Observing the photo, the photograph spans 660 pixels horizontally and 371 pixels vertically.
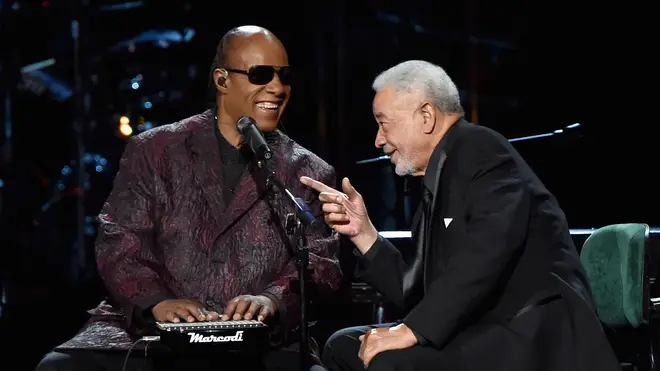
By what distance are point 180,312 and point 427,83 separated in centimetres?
124

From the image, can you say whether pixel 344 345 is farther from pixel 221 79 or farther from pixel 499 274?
pixel 221 79

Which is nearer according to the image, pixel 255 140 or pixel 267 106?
pixel 255 140

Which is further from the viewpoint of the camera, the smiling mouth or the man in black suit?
the smiling mouth

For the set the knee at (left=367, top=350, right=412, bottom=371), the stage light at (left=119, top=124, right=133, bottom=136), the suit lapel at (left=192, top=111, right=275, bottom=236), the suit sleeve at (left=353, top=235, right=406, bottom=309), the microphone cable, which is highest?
the suit lapel at (left=192, top=111, right=275, bottom=236)

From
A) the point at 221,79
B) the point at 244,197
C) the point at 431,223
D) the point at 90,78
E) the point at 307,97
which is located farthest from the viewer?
the point at 90,78

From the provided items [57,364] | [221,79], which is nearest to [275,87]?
[221,79]

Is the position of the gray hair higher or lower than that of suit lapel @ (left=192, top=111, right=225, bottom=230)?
higher

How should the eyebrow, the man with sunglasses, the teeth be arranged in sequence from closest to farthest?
the eyebrow
the man with sunglasses
the teeth

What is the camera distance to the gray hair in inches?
120

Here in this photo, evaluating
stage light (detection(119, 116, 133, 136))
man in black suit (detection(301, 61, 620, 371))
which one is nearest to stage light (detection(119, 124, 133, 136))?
stage light (detection(119, 116, 133, 136))

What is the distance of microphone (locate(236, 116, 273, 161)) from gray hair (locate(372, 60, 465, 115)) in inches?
18.8

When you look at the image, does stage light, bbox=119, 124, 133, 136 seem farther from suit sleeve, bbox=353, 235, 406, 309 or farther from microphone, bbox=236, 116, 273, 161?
suit sleeve, bbox=353, 235, 406, 309

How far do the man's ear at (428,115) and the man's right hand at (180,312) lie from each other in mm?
1055

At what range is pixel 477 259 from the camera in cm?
277
